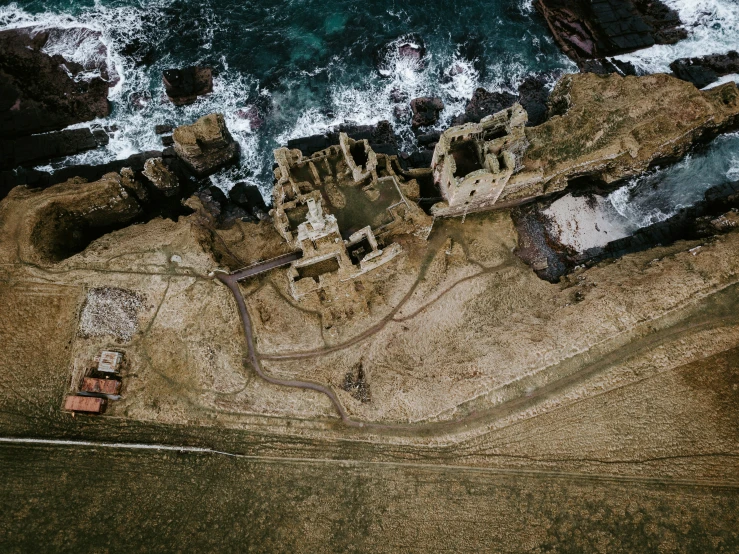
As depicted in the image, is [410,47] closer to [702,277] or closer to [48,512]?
[702,277]

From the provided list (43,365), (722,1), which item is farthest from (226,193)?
(722,1)

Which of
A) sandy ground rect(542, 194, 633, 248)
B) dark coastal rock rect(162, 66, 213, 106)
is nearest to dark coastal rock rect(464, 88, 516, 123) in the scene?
sandy ground rect(542, 194, 633, 248)

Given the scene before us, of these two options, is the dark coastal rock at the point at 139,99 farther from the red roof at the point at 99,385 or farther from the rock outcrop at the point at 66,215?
the red roof at the point at 99,385

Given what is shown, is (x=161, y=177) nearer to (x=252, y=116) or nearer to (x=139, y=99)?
(x=252, y=116)

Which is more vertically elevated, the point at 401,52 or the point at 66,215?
the point at 401,52

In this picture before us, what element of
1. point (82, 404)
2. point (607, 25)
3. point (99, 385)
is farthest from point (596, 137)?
point (82, 404)
